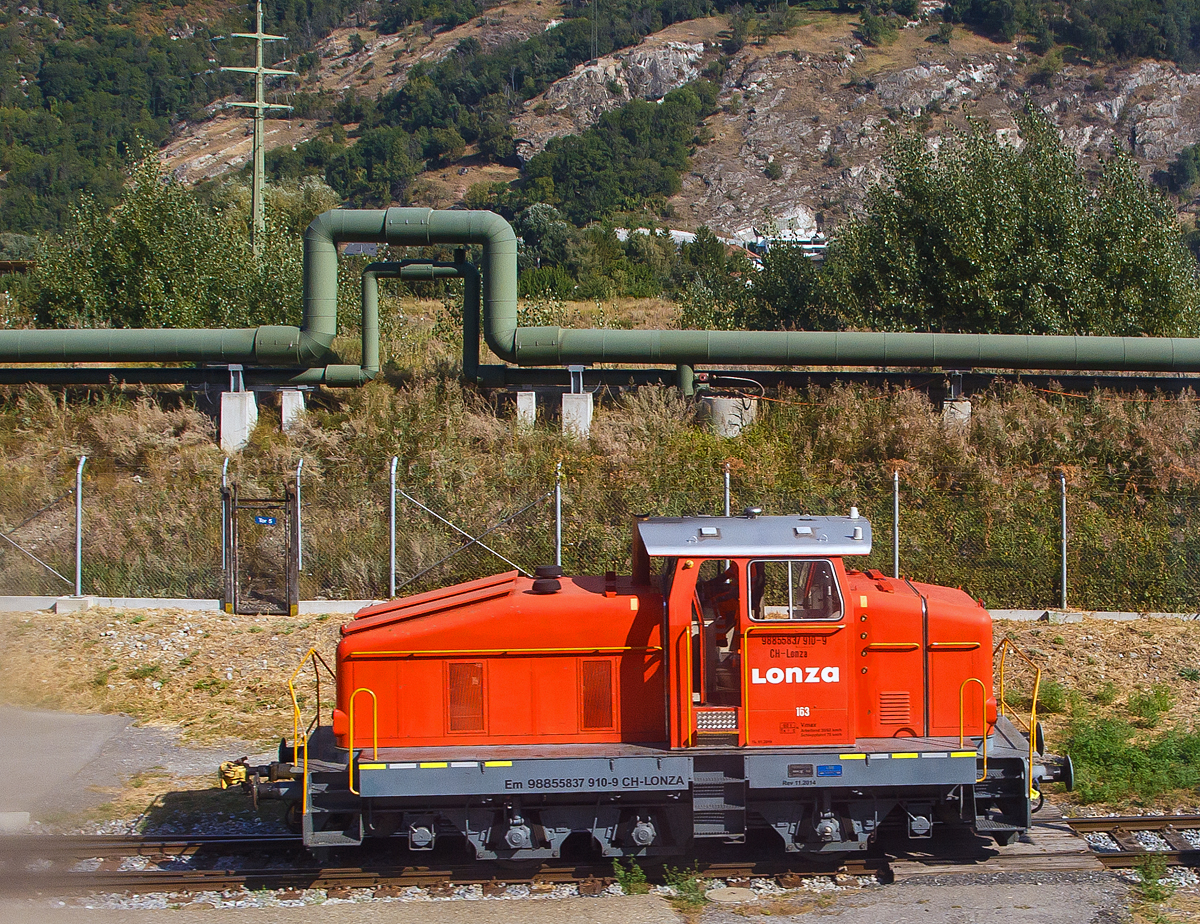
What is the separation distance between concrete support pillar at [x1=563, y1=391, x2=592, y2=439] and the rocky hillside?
7049 centimetres

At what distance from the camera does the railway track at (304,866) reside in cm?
905

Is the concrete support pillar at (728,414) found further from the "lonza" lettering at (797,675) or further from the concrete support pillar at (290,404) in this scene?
the "lonza" lettering at (797,675)

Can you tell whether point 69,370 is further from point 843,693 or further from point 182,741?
point 843,693

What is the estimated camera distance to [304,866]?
9398 mm

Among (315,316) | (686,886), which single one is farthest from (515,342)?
(686,886)

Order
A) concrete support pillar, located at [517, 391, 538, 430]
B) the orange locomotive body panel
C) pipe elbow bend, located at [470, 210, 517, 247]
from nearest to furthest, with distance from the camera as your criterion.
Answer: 1. the orange locomotive body panel
2. pipe elbow bend, located at [470, 210, 517, 247]
3. concrete support pillar, located at [517, 391, 538, 430]

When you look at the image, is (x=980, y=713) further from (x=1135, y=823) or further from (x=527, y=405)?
(x=527, y=405)

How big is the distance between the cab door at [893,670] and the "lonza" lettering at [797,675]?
1.67 ft

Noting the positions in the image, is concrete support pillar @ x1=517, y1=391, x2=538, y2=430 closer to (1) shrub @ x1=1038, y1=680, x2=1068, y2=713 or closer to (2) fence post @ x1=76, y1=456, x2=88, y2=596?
(2) fence post @ x1=76, y1=456, x2=88, y2=596

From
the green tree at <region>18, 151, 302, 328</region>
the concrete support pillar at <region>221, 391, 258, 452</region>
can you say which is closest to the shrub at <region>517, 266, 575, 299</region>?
the green tree at <region>18, 151, 302, 328</region>

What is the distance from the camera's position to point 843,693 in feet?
28.4

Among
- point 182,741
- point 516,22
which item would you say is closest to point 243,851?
point 182,741

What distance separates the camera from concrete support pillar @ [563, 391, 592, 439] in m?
21.4

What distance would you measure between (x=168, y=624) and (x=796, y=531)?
37.8 ft
